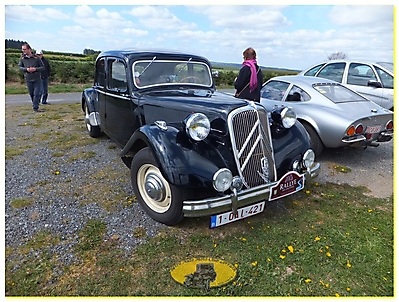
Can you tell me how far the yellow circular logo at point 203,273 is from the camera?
7.77ft

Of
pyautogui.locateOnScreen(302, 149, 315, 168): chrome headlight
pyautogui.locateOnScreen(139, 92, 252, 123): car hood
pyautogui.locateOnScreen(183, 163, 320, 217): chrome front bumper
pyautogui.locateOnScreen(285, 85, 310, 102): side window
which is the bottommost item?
pyautogui.locateOnScreen(183, 163, 320, 217): chrome front bumper

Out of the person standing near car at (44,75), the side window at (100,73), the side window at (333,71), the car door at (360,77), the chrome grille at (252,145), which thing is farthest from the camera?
the person standing near car at (44,75)

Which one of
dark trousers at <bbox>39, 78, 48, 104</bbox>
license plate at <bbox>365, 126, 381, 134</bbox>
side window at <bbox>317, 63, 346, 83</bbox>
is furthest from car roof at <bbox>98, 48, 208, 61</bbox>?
dark trousers at <bbox>39, 78, 48, 104</bbox>

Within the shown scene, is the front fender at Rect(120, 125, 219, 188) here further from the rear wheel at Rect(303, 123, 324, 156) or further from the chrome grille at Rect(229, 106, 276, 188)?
the rear wheel at Rect(303, 123, 324, 156)

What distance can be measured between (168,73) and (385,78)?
5.36 meters

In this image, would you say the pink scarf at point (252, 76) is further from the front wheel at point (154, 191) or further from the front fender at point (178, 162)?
the front wheel at point (154, 191)

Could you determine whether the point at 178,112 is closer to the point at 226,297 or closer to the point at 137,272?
the point at 137,272

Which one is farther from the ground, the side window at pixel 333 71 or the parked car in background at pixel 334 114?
the side window at pixel 333 71

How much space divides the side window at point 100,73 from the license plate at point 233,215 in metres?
3.26

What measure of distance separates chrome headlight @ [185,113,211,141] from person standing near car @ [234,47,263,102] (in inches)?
102

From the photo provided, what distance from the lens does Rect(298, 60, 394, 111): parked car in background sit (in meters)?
6.85

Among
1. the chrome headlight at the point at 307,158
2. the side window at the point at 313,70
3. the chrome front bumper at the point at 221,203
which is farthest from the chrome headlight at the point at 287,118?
the side window at the point at 313,70

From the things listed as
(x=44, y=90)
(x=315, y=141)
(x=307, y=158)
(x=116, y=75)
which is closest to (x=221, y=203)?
(x=307, y=158)

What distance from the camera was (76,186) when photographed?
156 inches
